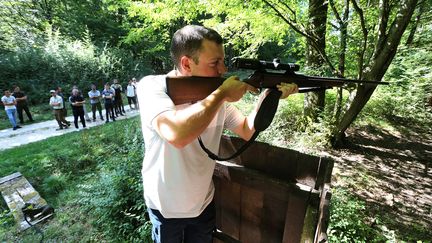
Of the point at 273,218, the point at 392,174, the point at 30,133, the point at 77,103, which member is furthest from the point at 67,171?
the point at 392,174

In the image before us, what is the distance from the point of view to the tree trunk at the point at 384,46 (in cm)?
429

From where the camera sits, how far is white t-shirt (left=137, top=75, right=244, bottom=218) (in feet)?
5.20

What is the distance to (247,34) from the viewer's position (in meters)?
7.90

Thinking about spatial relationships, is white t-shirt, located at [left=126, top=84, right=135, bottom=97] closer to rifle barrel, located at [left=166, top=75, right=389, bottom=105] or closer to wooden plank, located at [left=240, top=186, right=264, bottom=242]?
wooden plank, located at [left=240, top=186, right=264, bottom=242]

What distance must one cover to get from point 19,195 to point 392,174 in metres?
8.48

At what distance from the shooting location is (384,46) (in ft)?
15.4

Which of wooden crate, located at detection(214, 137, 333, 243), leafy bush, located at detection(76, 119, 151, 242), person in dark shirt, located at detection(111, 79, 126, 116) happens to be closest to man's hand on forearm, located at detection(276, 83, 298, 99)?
wooden crate, located at detection(214, 137, 333, 243)

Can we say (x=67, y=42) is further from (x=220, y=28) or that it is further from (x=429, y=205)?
(x=429, y=205)

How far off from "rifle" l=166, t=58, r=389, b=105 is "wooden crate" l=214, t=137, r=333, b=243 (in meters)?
0.54

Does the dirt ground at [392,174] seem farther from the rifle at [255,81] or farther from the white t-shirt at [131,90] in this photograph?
the white t-shirt at [131,90]

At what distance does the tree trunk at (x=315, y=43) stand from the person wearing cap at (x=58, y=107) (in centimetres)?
1043

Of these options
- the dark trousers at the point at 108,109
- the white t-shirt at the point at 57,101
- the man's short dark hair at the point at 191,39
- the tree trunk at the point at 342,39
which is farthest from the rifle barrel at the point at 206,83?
the dark trousers at the point at 108,109

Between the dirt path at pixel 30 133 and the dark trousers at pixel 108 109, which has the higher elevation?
the dark trousers at pixel 108 109

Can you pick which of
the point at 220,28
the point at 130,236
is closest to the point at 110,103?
the point at 220,28
